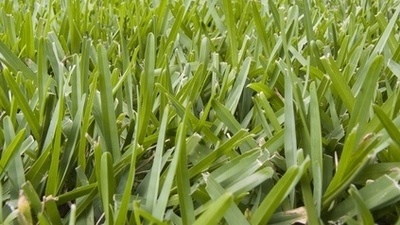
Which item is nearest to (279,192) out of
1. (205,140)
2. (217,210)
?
(217,210)

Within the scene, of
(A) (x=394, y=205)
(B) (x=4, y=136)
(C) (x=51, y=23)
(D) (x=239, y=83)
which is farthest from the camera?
(C) (x=51, y=23)

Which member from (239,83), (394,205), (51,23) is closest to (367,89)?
(394,205)

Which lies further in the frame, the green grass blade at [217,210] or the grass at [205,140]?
the grass at [205,140]

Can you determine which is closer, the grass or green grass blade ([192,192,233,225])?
green grass blade ([192,192,233,225])

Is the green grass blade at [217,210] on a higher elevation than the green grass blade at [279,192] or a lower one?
higher

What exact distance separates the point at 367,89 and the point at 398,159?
0.09m

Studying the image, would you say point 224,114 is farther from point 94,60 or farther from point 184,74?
point 94,60

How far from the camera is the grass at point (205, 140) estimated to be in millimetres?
562

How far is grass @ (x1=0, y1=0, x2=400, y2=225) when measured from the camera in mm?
562

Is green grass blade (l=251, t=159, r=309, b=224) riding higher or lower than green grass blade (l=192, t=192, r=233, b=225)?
lower

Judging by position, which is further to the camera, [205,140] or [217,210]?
[205,140]

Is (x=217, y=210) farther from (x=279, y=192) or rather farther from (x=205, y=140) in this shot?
(x=205, y=140)

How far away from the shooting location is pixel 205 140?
0.73 m

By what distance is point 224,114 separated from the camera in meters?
0.74
